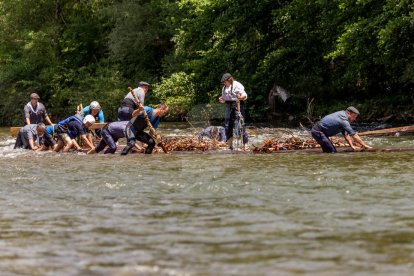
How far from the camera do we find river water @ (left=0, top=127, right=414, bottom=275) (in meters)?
6.35

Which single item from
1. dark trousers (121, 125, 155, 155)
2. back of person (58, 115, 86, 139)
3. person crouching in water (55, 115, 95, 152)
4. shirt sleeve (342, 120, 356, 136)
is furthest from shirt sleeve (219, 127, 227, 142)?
shirt sleeve (342, 120, 356, 136)

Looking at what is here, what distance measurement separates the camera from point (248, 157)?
16.2 m

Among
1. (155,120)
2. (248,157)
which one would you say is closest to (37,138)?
(155,120)

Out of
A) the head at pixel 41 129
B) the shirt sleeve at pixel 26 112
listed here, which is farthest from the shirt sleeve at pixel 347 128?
the shirt sleeve at pixel 26 112

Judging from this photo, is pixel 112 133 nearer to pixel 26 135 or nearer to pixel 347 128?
pixel 26 135

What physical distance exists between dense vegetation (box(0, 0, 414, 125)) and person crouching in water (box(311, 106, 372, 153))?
7728 mm

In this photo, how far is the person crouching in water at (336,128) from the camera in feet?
51.8

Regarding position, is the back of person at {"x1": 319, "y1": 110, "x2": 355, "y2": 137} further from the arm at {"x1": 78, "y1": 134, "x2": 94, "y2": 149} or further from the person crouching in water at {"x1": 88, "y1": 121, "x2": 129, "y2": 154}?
the arm at {"x1": 78, "y1": 134, "x2": 94, "y2": 149}

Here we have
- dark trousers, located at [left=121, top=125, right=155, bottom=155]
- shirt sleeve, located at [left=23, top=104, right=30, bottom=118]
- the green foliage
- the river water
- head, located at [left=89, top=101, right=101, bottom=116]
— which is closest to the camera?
the river water

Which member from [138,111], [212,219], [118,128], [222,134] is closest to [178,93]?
[222,134]

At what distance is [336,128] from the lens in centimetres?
1595

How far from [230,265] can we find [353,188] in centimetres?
484

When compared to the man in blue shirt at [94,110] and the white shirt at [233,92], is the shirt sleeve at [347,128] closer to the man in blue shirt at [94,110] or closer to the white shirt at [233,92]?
the white shirt at [233,92]

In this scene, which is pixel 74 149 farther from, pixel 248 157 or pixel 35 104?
pixel 248 157
